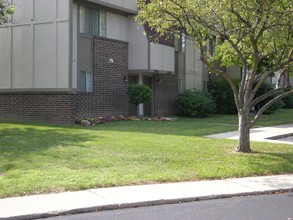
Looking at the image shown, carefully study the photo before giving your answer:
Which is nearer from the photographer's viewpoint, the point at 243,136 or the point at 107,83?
the point at 243,136

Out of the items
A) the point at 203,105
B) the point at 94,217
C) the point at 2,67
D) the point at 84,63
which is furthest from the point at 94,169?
the point at 203,105

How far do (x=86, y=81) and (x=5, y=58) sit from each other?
3.81 metres

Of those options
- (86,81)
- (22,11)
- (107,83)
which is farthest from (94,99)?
(22,11)

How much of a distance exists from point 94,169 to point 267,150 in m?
5.49

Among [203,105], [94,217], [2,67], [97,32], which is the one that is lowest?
[94,217]

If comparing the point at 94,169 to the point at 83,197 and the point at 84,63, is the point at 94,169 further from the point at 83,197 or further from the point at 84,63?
the point at 84,63

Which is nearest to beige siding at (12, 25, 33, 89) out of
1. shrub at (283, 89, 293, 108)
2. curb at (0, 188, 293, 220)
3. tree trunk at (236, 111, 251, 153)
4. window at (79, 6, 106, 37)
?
window at (79, 6, 106, 37)

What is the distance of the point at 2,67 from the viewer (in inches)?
813

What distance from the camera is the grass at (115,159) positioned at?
28.0 ft

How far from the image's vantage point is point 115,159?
1053 cm

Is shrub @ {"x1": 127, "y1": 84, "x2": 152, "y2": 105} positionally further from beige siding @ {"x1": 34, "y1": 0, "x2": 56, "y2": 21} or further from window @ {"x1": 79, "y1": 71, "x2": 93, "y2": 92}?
beige siding @ {"x1": 34, "y1": 0, "x2": 56, "y2": 21}

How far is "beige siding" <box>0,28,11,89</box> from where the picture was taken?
67.0ft

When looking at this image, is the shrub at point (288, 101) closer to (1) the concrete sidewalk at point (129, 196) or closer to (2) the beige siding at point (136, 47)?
(2) the beige siding at point (136, 47)

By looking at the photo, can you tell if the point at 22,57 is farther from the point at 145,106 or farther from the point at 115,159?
the point at 115,159
